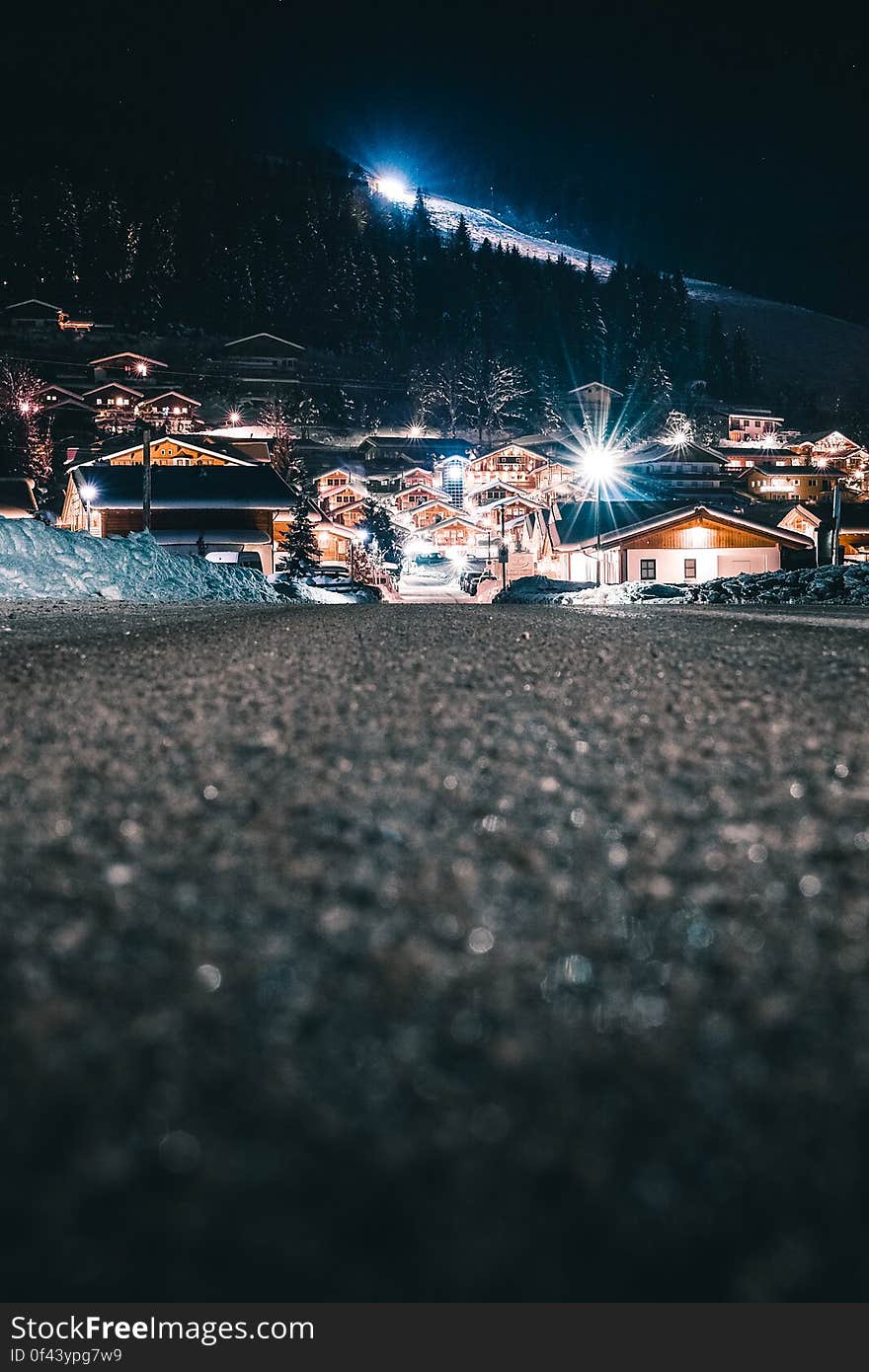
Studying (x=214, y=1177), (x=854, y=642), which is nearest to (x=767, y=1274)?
(x=214, y=1177)

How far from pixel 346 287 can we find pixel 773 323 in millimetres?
83113

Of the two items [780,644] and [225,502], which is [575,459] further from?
[780,644]

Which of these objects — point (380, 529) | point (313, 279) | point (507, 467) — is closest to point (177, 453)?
point (380, 529)

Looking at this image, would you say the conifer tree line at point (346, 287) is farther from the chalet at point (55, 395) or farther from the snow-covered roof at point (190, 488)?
the snow-covered roof at point (190, 488)

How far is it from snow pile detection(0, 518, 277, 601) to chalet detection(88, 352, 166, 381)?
224ft

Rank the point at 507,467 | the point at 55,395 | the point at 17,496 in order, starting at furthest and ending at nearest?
the point at 507,467
the point at 55,395
the point at 17,496

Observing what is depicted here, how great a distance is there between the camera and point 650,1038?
2.64ft

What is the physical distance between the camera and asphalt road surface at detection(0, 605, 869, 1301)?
0.58 meters

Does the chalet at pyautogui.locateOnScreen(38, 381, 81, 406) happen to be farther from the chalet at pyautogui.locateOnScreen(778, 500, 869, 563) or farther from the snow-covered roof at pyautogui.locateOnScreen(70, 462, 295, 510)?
the chalet at pyautogui.locateOnScreen(778, 500, 869, 563)

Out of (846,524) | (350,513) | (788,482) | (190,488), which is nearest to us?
(190,488)

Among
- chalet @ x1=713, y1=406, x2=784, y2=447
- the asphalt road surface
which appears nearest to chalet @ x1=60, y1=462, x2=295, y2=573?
the asphalt road surface

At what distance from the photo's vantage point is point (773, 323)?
13938cm

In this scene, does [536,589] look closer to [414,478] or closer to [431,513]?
[431,513]

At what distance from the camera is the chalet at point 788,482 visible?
7188cm
